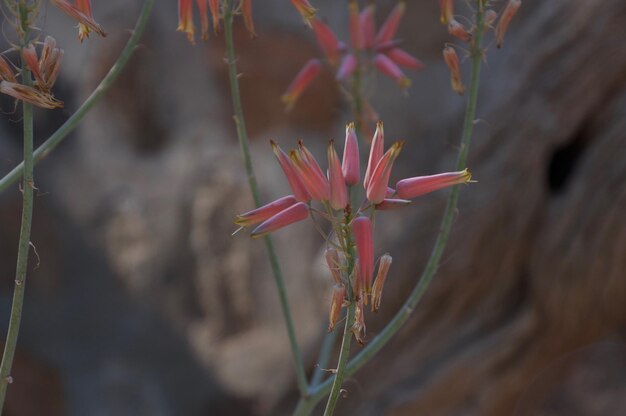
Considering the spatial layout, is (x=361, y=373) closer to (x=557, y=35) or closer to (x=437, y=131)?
(x=437, y=131)

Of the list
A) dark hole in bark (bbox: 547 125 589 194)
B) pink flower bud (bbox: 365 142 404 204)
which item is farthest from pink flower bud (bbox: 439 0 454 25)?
dark hole in bark (bbox: 547 125 589 194)

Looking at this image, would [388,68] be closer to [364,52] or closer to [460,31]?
[364,52]

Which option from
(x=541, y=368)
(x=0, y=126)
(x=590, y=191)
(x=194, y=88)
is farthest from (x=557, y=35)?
(x=0, y=126)

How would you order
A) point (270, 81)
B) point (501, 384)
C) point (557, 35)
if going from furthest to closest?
point (270, 81) < point (501, 384) < point (557, 35)

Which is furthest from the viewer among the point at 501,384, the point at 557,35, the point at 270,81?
the point at 270,81

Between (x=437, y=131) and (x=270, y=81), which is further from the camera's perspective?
(x=270, y=81)

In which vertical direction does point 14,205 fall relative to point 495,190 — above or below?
above

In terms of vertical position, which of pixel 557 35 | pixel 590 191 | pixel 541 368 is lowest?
pixel 541 368
